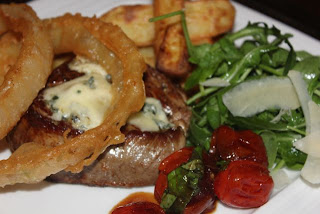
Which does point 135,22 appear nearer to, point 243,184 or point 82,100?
point 82,100

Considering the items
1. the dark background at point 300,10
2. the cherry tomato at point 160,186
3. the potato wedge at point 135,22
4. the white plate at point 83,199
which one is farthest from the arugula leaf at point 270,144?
the dark background at point 300,10

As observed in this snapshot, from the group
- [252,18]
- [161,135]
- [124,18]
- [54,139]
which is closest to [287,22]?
[252,18]

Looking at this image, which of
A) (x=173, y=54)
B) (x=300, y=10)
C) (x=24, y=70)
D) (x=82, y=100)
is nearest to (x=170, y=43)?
(x=173, y=54)

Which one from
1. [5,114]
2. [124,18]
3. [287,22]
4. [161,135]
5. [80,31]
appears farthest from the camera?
[287,22]

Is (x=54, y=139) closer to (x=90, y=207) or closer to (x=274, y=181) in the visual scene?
(x=90, y=207)

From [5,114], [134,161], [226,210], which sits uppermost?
[5,114]

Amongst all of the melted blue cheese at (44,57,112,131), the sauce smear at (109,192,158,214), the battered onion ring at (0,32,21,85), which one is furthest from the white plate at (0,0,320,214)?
the battered onion ring at (0,32,21,85)

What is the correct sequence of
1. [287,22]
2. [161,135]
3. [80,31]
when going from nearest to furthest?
[161,135] < [80,31] < [287,22]
